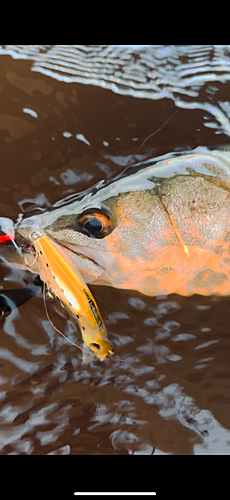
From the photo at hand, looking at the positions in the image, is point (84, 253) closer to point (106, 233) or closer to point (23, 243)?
point (106, 233)

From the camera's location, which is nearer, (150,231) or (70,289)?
(70,289)

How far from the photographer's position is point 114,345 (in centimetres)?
180

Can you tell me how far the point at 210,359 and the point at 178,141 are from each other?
130cm

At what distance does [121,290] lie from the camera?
1897 millimetres

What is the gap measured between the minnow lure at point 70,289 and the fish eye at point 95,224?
16cm

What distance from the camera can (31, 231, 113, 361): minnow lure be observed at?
164 centimetres

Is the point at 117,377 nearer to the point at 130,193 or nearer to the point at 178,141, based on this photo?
the point at 130,193

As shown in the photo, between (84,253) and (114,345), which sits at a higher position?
(84,253)

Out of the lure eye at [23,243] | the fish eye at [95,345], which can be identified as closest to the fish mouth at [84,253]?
the lure eye at [23,243]

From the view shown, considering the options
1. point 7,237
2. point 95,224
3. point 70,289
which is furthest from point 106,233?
point 7,237

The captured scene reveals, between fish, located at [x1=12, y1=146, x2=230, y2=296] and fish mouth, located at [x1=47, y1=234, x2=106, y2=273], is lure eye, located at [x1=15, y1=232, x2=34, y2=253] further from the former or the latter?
fish mouth, located at [x1=47, y1=234, x2=106, y2=273]

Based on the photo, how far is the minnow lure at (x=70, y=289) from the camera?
1.64 metres

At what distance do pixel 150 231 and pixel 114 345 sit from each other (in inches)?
22.3

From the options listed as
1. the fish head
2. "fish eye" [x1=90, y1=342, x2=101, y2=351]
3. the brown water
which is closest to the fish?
the fish head
